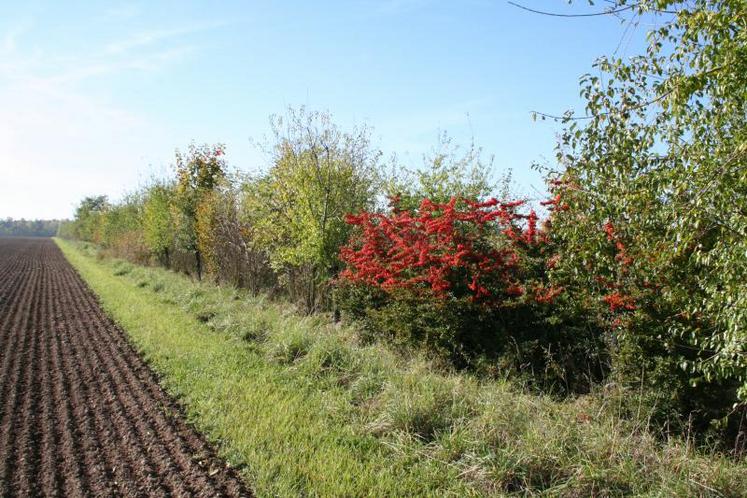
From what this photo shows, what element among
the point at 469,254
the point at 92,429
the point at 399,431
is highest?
the point at 469,254

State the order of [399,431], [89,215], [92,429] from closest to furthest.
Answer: [399,431], [92,429], [89,215]

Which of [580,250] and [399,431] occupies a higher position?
[580,250]

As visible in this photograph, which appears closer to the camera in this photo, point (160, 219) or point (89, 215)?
point (160, 219)

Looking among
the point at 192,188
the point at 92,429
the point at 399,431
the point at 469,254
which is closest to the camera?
the point at 399,431

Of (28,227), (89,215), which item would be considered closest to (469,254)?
(89,215)

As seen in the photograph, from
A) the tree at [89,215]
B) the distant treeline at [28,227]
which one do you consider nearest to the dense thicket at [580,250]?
the tree at [89,215]

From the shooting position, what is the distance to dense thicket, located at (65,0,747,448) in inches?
151

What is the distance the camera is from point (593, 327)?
23.9 feet

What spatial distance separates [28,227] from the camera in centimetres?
16862

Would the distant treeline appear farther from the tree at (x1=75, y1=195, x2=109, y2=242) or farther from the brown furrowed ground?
the brown furrowed ground

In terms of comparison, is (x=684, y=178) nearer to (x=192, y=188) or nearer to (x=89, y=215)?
(x=192, y=188)

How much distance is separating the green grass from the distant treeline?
608 feet

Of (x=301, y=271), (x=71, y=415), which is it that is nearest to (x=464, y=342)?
(x=71, y=415)

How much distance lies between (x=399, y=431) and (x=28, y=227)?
654 ft
